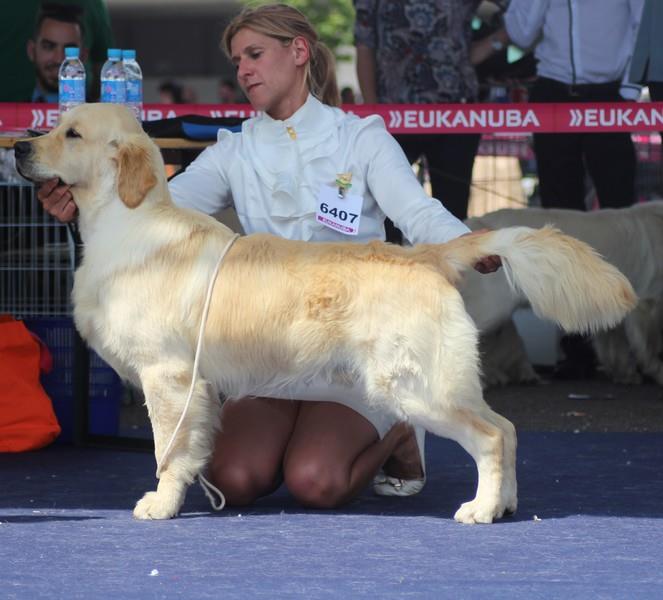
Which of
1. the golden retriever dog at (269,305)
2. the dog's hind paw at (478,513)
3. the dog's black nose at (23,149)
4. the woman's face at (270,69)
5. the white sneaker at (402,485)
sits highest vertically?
the woman's face at (270,69)

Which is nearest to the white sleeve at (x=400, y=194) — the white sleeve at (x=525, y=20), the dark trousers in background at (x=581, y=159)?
the dark trousers in background at (x=581, y=159)

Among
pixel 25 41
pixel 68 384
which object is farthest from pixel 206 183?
pixel 25 41

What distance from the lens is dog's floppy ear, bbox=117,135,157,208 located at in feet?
12.2

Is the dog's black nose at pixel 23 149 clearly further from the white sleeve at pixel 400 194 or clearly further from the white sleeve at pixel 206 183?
the white sleeve at pixel 400 194

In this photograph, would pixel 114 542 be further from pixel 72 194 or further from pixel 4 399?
pixel 4 399

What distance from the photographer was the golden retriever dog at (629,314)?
21.1ft

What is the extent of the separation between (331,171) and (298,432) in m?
0.83

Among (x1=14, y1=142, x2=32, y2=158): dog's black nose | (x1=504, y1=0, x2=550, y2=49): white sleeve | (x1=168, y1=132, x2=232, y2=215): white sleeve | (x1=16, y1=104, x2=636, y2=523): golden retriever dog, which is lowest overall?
(x1=16, y1=104, x2=636, y2=523): golden retriever dog

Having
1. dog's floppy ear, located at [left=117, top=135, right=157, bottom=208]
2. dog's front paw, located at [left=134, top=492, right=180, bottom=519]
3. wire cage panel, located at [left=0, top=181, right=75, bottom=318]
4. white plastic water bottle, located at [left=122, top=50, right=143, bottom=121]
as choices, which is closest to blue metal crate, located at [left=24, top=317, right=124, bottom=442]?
wire cage panel, located at [left=0, top=181, right=75, bottom=318]

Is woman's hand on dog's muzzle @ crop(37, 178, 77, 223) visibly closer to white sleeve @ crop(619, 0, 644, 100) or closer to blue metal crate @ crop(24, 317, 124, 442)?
blue metal crate @ crop(24, 317, 124, 442)

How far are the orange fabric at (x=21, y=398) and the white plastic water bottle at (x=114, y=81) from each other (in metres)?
0.92

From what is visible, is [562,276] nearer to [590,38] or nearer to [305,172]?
[305,172]

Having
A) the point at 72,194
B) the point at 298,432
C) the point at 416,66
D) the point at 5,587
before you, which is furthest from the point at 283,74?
the point at 416,66

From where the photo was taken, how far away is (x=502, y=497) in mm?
3719
